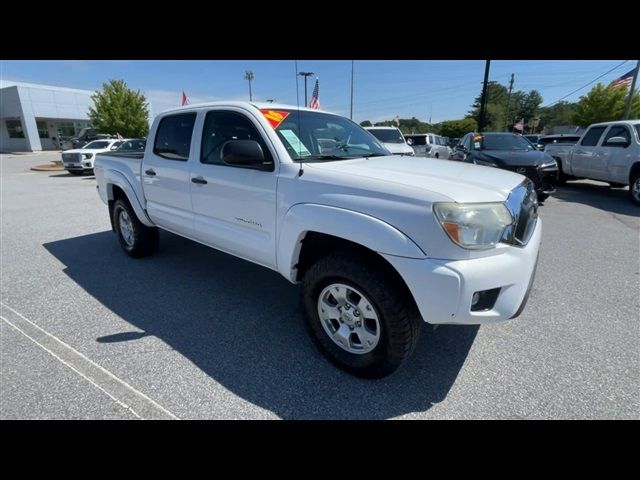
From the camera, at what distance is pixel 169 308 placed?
3.39 m

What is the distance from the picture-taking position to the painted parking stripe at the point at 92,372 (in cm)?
212

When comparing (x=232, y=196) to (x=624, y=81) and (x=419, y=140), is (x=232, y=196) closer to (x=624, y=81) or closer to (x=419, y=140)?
(x=419, y=140)

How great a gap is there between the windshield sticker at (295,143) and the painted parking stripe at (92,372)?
2.01 m

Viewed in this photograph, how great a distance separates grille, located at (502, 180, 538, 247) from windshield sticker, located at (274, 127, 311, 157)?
1504 mm

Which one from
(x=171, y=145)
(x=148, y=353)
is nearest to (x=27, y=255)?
(x=171, y=145)

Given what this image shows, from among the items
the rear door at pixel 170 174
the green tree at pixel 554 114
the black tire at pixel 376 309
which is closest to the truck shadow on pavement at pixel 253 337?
the black tire at pixel 376 309

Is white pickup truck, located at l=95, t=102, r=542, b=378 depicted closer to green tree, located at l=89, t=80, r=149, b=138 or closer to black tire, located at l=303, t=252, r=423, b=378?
black tire, located at l=303, t=252, r=423, b=378

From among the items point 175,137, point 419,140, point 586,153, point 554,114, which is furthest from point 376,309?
point 554,114

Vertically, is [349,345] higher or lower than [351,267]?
lower

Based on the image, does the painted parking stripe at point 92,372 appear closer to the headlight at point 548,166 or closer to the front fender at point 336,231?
the front fender at point 336,231

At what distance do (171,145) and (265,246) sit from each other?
6.21ft

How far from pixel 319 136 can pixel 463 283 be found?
194cm

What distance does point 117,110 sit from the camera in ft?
96.4
